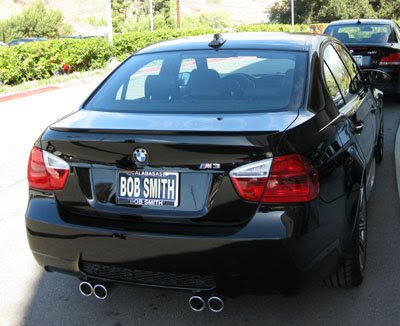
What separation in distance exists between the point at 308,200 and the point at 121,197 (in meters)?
0.93

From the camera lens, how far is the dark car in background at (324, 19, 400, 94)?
9.86m

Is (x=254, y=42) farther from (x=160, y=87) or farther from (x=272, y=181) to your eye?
(x=272, y=181)

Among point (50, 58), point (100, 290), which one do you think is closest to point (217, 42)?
point (100, 290)

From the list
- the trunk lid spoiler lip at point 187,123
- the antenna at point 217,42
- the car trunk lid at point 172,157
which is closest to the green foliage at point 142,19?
the antenna at point 217,42

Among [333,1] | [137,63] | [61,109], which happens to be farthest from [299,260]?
[333,1]

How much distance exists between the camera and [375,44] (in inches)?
394

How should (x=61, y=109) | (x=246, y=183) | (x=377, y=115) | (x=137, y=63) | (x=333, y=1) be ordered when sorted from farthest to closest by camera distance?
1. (x=333, y=1)
2. (x=61, y=109)
3. (x=377, y=115)
4. (x=137, y=63)
5. (x=246, y=183)

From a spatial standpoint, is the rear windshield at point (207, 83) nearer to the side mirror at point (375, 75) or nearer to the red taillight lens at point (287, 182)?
the red taillight lens at point (287, 182)

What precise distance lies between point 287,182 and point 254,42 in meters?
1.55

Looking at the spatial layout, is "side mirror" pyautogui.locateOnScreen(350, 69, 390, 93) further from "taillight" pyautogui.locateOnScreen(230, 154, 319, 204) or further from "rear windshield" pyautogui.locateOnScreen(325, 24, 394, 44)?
"rear windshield" pyautogui.locateOnScreen(325, 24, 394, 44)

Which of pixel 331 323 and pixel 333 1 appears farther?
pixel 333 1

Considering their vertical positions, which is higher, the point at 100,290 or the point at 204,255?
the point at 204,255

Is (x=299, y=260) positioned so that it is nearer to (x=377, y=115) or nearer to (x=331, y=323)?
(x=331, y=323)

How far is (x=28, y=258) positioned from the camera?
430cm
